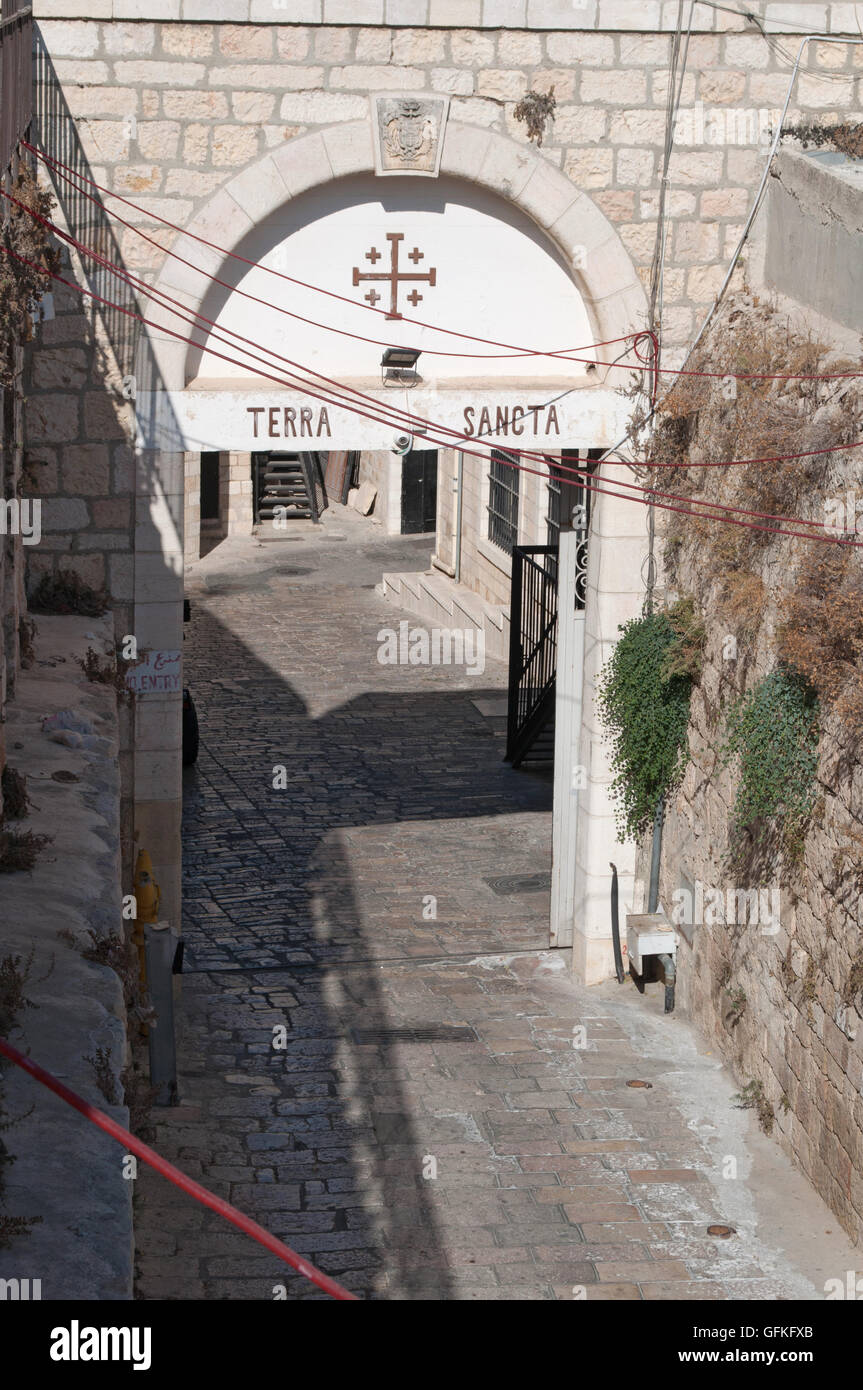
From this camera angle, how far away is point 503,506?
21.5 metres

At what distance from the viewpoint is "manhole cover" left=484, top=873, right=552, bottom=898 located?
1336 centimetres

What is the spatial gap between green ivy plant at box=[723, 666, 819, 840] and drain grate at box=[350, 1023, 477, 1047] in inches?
101

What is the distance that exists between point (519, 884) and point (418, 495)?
1524cm

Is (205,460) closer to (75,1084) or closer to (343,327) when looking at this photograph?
(343,327)

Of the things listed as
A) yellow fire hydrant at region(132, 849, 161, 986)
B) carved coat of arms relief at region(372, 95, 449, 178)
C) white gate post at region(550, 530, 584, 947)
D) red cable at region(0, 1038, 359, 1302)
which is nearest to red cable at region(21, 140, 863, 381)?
carved coat of arms relief at region(372, 95, 449, 178)

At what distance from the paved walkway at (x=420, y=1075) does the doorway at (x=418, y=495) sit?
11105mm

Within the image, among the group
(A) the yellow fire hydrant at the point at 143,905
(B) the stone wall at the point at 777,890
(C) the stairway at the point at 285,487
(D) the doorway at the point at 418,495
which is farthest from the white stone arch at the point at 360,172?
(C) the stairway at the point at 285,487

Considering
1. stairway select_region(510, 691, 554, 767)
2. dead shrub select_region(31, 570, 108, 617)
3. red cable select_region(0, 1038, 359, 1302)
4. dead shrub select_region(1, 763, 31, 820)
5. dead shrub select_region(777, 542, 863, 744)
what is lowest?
stairway select_region(510, 691, 554, 767)

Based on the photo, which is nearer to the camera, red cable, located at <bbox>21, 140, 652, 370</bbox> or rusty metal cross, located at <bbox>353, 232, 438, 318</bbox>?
red cable, located at <bbox>21, 140, 652, 370</bbox>

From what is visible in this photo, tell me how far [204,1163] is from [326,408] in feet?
15.3

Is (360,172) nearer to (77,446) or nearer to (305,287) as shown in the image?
(305,287)

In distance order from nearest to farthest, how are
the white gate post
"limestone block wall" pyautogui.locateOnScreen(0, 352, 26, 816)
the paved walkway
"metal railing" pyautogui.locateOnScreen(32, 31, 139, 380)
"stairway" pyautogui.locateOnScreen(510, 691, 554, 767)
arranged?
1. the paved walkway
2. "limestone block wall" pyautogui.locateOnScreen(0, 352, 26, 816)
3. "metal railing" pyautogui.locateOnScreen(32, 31, 139, 380)
4. the white gate post
5. "stairway" pyautogui.locateOnScreen(510, 691, 554, 767)

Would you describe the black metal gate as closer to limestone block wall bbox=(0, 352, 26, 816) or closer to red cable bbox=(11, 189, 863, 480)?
red cable bbox=(11, 189, 863, 480)

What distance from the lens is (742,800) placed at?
9031mm
